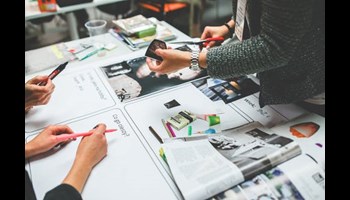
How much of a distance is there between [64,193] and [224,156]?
1.29 feet

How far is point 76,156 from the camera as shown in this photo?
801 mm

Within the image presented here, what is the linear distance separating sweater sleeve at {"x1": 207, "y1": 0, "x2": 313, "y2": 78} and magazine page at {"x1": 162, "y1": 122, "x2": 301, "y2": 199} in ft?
0.61

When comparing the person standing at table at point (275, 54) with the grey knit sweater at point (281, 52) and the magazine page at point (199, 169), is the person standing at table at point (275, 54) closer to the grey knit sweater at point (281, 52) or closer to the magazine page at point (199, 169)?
the grey knit sweater at point (281, 52)

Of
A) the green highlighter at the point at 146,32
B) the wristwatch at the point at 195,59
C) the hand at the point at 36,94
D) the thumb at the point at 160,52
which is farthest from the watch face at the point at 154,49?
the green highlighter at the point at 146,32

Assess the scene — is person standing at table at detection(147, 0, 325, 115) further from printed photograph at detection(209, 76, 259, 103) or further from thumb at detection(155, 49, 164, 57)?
printed photograph at detection(209, 76, 259, 103)

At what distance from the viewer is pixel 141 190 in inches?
28.8

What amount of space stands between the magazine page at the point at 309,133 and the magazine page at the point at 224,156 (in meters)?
0.04

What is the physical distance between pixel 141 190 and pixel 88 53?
857 millimetres

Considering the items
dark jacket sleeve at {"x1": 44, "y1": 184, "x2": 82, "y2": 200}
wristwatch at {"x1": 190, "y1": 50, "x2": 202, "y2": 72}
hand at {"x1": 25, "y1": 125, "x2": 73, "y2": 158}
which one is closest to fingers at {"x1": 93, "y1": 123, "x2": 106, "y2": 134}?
hand at {"x1": 25, "y1": 125, "x2": 73, "y2": 158}

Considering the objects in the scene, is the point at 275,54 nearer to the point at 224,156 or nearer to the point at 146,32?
the point at 224,156

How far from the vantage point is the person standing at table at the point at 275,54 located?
731 millimetres

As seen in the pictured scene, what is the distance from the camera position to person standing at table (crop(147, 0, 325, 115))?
731 millimetres
